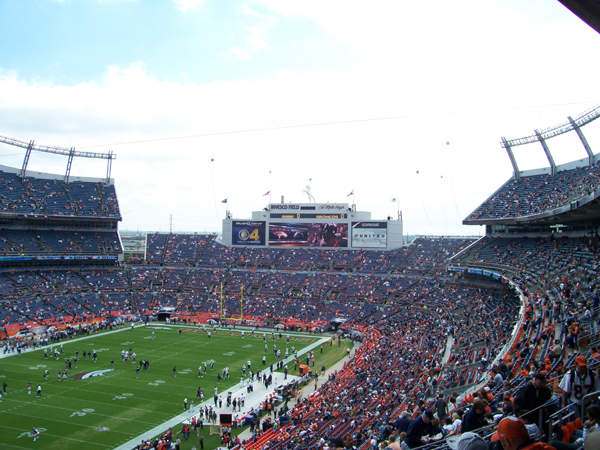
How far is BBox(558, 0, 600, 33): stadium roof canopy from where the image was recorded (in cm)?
680

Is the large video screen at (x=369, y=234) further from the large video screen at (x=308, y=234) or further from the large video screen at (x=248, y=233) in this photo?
the large video screen at (x=248, y=233)

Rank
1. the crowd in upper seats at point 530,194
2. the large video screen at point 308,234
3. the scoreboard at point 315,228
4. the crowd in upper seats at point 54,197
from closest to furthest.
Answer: the crowd in upper seats at point 530,194, the crowd in upper seats at point 54,197, the scoreboard at point 315,228, the large video screen at point 308,234

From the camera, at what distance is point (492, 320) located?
2752 cm

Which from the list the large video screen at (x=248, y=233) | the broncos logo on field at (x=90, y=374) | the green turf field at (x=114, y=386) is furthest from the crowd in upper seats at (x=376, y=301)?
the broncos logo on field at (x=90, y=374)

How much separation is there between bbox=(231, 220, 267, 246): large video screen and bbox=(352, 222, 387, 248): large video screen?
40.6 ft

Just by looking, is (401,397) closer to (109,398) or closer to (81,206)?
(109,398)

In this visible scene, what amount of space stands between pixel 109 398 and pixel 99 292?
28.4 metres

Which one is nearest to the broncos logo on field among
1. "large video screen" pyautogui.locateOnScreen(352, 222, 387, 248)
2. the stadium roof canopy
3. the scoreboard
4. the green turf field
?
the green turf field

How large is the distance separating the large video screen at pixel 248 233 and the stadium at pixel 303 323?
1.08ft

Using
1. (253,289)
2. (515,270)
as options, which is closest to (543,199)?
(515,270)

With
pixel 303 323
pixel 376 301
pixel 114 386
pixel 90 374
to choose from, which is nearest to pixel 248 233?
pixel 303 323

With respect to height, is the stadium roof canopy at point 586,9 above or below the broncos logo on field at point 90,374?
above

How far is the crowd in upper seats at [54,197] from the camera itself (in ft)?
176

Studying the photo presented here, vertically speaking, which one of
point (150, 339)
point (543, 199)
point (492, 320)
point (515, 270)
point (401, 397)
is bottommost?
point (150, 339)
